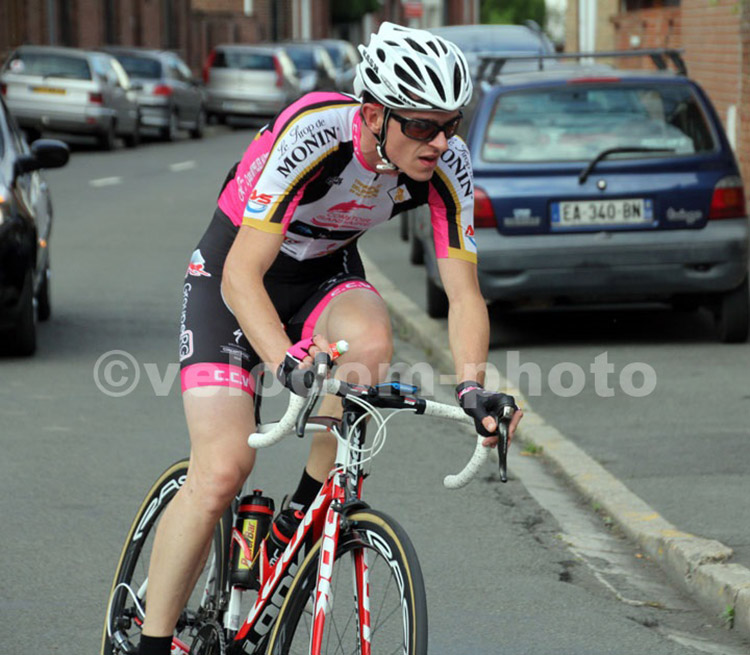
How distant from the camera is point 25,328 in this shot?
10.2 m

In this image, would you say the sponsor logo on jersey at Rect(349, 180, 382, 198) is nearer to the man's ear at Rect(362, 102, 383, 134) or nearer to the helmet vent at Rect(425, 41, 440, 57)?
the man's ear at Rect(362, 102, 383, 134)

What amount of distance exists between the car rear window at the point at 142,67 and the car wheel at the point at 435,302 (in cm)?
2501

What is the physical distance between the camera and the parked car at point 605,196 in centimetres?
1007

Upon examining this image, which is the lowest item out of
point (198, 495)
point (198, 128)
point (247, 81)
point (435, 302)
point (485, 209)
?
point (198, 128)

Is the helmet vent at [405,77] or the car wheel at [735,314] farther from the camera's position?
the car wheel at [735,314]

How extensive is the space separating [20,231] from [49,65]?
69.5 ft

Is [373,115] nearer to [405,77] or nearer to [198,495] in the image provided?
[405,77]

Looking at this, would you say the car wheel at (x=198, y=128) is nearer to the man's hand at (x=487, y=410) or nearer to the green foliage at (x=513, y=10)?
the man's hand at (x=487, y=410)

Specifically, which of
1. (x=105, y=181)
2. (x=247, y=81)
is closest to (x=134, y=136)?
(x=105, y=181)

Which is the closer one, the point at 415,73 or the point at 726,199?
the point at 415,73

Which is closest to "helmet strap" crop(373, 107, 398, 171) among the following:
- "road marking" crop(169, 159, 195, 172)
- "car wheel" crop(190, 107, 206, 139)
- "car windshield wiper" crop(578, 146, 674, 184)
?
"car windshield wiper" crop(578, 146, 674, 184)

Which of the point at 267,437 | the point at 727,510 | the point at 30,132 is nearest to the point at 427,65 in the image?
the point at 267,437

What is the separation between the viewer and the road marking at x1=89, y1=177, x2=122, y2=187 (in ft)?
80.3

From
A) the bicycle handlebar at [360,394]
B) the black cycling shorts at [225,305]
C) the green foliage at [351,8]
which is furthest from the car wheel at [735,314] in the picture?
the green foliage at [351,8]
